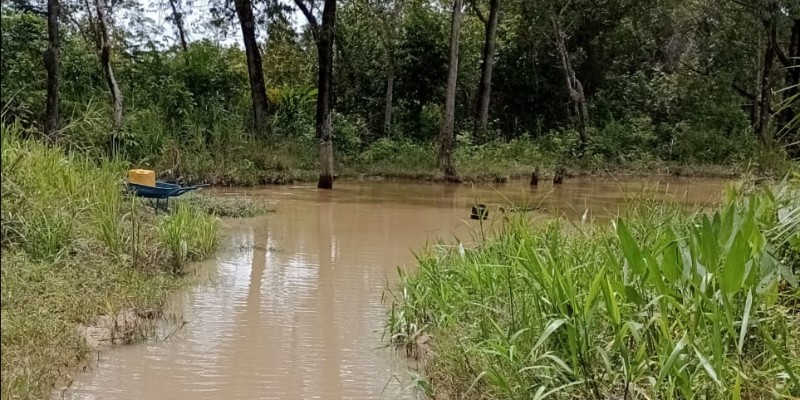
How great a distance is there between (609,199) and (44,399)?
441 inches

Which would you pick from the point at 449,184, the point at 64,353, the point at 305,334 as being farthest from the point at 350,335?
the point at 449,184

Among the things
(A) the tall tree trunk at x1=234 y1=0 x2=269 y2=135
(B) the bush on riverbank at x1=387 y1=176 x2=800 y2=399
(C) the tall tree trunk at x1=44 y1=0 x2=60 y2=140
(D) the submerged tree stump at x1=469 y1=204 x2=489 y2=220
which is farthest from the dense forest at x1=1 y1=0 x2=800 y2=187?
(B) the bush on riverbank at x1=387 y1=176 x2=800 y2=399

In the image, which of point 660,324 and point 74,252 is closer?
point 660,324

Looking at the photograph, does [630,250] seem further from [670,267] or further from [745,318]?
[745,318]

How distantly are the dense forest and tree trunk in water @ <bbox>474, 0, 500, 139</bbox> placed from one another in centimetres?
6

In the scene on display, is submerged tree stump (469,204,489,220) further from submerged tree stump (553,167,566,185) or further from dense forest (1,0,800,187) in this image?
submerged tree stump (553,167,566,185)

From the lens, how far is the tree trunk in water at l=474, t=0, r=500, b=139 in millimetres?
17500

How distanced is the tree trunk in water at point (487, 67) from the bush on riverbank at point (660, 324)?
14.4 metres

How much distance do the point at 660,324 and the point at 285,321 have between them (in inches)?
114

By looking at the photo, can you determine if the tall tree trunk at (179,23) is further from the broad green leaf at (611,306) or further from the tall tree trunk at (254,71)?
the broad green leaf at (611,306)

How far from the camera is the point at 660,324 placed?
2.88 metres

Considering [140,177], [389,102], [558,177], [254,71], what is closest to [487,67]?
[389,102]

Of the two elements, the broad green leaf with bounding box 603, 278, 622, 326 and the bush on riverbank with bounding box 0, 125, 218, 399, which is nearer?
the broad green leaf with bounding box 603, 278, 622, 326

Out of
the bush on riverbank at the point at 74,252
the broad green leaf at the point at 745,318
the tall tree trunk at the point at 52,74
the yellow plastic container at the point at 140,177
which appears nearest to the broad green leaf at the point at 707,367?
the broad green leaf at the point at 745,318
